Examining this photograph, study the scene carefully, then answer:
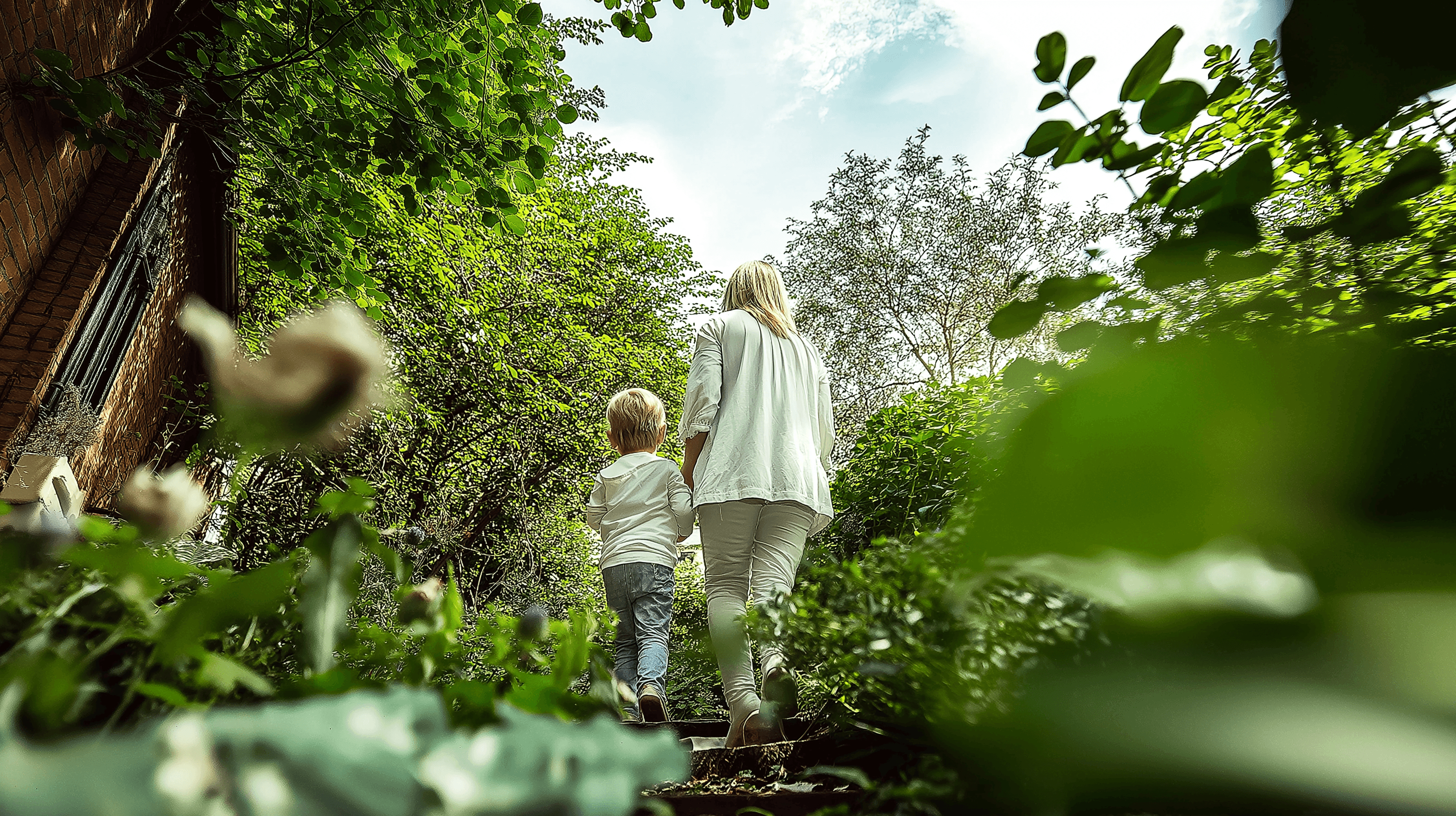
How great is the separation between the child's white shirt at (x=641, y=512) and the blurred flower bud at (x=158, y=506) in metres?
2.56

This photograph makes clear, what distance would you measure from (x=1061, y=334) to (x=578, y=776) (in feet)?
1.49

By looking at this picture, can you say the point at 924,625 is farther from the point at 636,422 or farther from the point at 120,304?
the point at 120,304

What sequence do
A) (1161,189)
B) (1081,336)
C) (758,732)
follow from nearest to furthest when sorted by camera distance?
(1081,336), (1161,189), (758,732)

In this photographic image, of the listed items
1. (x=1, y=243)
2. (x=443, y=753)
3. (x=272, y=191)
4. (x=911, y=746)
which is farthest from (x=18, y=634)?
(x=1, y=243)

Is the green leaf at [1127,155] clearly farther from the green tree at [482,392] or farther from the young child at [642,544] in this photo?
the green tree at [482,392]

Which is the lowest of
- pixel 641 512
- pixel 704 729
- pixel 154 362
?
pixel 704 729

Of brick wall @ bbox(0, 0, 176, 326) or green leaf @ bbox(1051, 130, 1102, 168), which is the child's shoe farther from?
brick wall @ bbox(0, 0, 176, 326)

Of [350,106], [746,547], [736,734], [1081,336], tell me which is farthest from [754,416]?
[350,106]

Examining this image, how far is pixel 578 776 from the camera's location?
0.32 m

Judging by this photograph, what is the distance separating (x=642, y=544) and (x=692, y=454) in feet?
1.91

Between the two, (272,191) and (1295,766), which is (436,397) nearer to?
(272,191)

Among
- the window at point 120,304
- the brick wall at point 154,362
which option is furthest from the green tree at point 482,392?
the window at point 120,304

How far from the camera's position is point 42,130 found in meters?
4.14

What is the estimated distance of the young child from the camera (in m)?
2.95
